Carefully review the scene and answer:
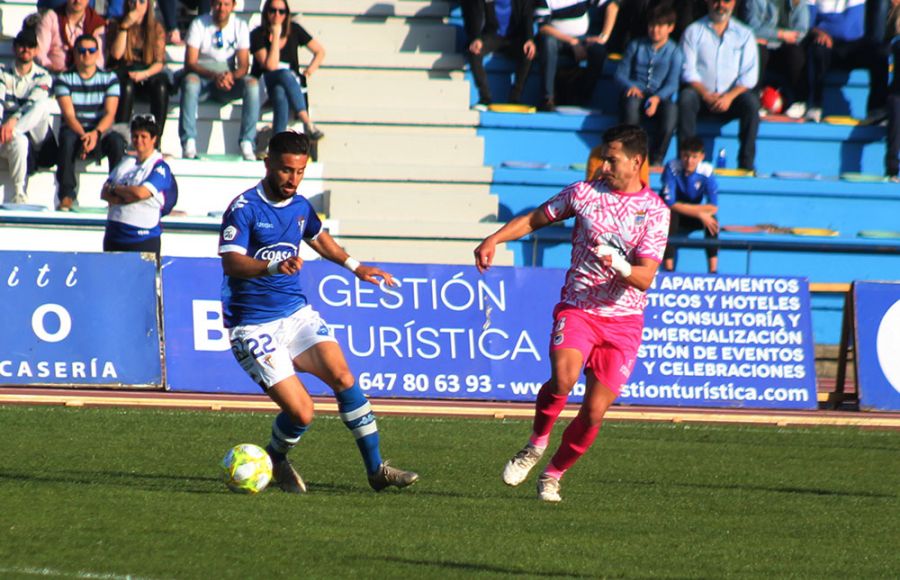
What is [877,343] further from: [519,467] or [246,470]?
[246,470]

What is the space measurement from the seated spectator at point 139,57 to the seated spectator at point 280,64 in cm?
113

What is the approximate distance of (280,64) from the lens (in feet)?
59.9

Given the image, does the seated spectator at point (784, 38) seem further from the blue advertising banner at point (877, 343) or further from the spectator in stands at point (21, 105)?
the spectator in stands at point (21, 105)

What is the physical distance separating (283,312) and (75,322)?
5.61 m

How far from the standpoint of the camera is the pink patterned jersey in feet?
27.2

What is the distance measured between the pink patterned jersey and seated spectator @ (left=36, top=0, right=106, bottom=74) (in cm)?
1094

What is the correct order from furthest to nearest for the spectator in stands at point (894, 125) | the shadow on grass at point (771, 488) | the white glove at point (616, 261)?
the spectator in stands at point (894, 125)
the shadow on grass at point (771, 488)
the white glove at point (616, 261)

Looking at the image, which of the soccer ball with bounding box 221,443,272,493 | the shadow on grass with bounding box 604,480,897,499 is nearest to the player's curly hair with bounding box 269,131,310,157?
the soccer ball with bounding box 221,443,272,493

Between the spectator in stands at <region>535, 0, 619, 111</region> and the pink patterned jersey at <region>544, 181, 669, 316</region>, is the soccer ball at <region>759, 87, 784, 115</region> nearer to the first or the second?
the spectator in stands at <region>535, 0, 619, 111</region>

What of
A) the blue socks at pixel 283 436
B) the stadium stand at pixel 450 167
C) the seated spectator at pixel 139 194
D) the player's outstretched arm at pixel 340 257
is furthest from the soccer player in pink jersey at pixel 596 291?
the stadium stand at pixel 450 167

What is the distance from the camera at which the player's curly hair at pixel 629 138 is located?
8156mm

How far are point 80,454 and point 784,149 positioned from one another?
12.0 m

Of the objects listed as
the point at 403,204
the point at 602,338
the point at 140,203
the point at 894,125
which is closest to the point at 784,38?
the point at 894,125

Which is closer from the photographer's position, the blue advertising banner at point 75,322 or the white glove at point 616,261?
the white glove at point 616,261
